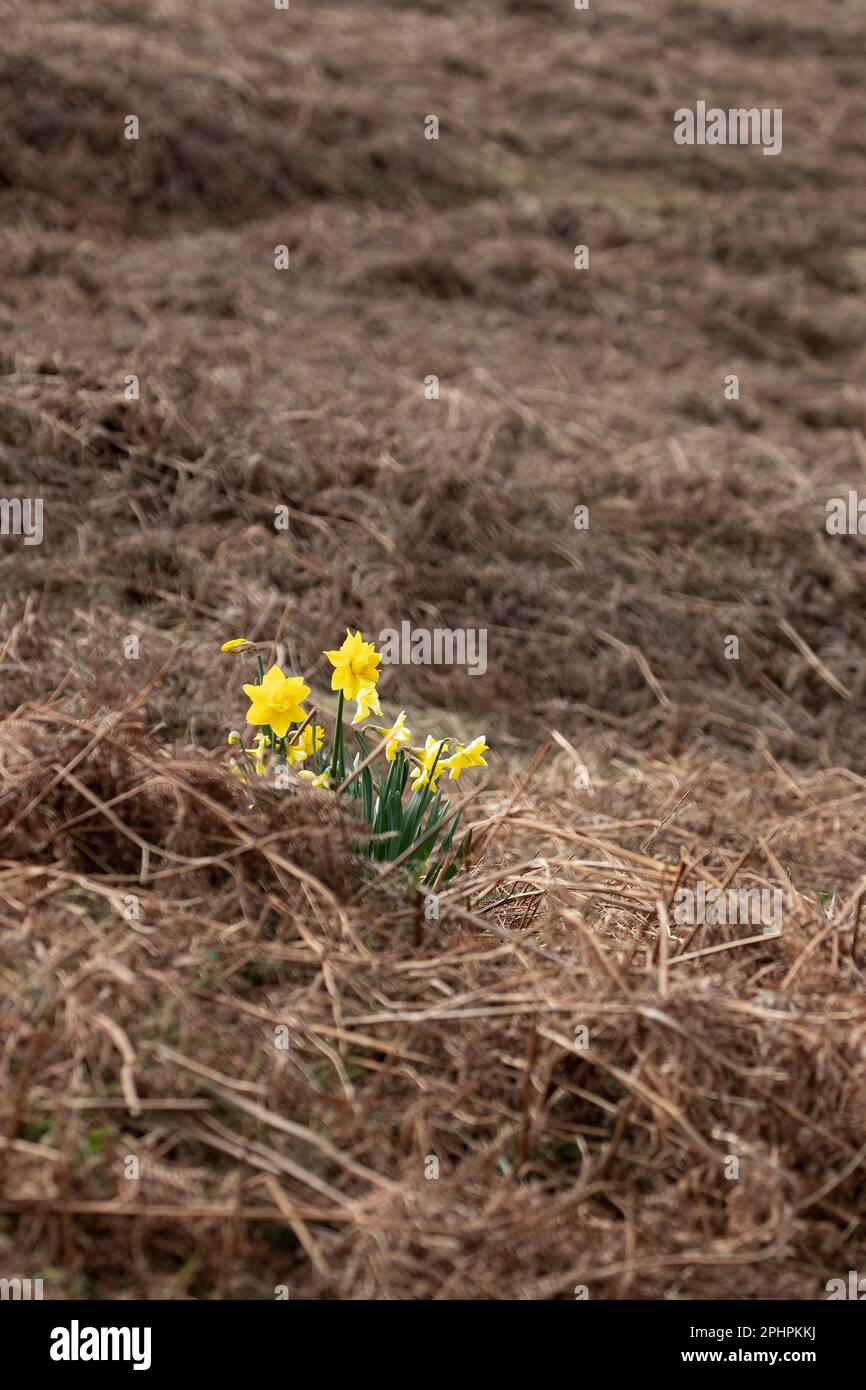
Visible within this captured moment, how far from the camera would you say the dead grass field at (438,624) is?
6.81 ft

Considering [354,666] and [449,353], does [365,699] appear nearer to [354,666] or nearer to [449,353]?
[354,666]

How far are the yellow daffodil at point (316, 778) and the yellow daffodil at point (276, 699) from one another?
0.12 meters

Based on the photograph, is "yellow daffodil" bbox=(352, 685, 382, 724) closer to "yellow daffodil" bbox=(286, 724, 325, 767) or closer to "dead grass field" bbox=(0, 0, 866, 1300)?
"yellow daffodil" bbox=(286, 724, 325, 767)

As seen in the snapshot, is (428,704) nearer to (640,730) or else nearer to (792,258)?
(640,730)

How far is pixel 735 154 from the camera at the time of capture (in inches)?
439

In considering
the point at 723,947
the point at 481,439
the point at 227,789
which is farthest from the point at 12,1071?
the point at 481,439

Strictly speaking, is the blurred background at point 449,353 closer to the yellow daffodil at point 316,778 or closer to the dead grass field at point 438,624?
the dead grass field at point 438,624

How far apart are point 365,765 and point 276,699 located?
0.72 ft

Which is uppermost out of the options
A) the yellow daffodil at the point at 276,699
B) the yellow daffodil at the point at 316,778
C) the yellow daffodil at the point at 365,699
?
the yellow daffodil at the point at 365,699

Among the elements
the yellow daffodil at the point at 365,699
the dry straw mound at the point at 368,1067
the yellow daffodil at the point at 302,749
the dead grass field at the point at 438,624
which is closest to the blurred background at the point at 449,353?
the dead grass field at the point at 438,624

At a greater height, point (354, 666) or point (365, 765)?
point (354, 666)

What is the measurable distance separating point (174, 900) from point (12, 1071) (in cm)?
47

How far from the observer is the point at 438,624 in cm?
518

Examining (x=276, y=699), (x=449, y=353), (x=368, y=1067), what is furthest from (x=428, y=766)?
(x=449, y=353)
